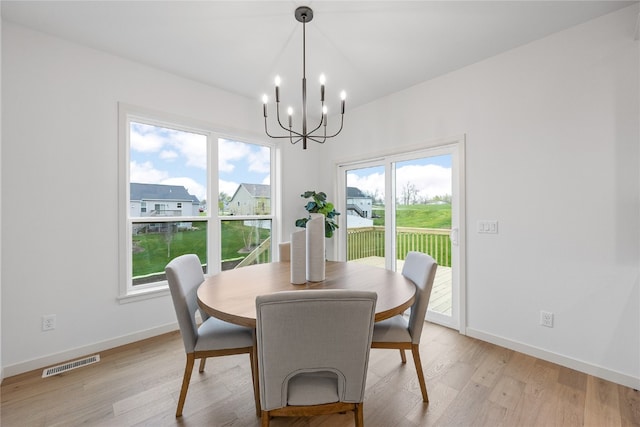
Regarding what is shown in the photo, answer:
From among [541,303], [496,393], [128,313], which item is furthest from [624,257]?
[128,313]

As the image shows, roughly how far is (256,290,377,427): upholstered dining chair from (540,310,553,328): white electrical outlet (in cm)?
195

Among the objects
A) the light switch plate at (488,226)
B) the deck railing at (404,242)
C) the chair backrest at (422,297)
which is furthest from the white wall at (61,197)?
the light switch plate at (488,226)

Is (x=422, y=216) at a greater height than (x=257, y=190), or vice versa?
(x=257, y=190)

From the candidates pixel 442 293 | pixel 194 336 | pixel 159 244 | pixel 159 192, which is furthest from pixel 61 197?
pixel 442 293

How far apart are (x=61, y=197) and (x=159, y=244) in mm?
870

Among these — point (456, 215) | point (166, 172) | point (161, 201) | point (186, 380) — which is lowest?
point (186, 380)

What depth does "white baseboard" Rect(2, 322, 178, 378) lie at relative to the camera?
2016 mm

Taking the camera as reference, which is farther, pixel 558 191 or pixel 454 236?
pixel 454 236

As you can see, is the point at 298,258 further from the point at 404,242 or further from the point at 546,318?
the point at 546,318

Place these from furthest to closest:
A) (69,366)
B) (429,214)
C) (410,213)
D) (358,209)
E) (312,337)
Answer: (358,209) → (410,213) → (429,214) → (69,366) → (312,337)

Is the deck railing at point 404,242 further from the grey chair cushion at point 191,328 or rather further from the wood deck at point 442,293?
the grey chair cushion at point 191,328

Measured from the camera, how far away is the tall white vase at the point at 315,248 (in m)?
1.75

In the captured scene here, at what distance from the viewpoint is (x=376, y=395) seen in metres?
1.78

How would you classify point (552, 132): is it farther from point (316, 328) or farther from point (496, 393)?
point (316, 328)
